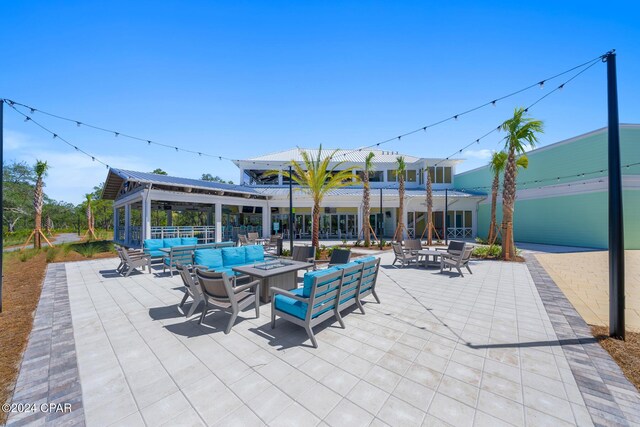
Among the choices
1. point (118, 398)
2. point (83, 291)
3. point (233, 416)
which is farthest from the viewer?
point (83, 291)

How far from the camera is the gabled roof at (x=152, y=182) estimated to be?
1292 cm

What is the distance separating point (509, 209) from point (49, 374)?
15.0m

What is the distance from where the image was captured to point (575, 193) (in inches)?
635

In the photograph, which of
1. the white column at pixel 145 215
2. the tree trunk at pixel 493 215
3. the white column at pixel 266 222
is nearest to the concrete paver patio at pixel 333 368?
the white column at pixel 145 215

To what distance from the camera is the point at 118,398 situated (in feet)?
8.54

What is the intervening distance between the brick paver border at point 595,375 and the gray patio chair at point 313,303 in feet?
9.55

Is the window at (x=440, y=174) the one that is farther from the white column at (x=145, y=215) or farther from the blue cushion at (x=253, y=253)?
the white column at (x=145, y=215)

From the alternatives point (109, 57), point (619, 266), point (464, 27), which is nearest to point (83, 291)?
point (109, 57)

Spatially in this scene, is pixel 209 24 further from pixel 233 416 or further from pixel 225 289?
pixel 233 416

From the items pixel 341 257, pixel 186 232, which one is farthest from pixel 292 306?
pixel 186 232

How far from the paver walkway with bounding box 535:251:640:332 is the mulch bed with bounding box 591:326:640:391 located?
574 millimetres

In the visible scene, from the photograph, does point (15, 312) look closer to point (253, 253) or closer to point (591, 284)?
point (253, 253)

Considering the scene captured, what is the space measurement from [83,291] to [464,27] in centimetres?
1246

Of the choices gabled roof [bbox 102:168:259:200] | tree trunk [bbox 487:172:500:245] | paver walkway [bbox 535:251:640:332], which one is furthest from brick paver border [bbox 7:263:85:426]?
tree trunk [bbox 487:172:500:245]
